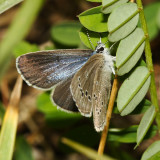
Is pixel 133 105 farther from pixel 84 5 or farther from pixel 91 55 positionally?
pixel 84 5

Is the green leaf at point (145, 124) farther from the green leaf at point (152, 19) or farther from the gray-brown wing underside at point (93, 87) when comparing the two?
the green leaf at point (152, 19)

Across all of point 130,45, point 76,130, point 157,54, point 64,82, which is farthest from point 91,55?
point 157,54

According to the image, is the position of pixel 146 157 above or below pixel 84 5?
below

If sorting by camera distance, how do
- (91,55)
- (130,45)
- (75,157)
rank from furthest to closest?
(75,157)
(91,55)
(130,45)

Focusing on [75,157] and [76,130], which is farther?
[75,157]

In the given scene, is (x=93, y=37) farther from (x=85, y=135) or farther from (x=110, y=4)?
(x=85, y=135)

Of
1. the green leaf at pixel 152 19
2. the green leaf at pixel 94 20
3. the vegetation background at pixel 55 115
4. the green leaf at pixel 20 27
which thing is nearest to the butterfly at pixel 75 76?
the green leaf at pixel 94 20

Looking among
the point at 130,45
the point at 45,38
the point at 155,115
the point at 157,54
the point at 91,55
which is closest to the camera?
the point at 130,45
